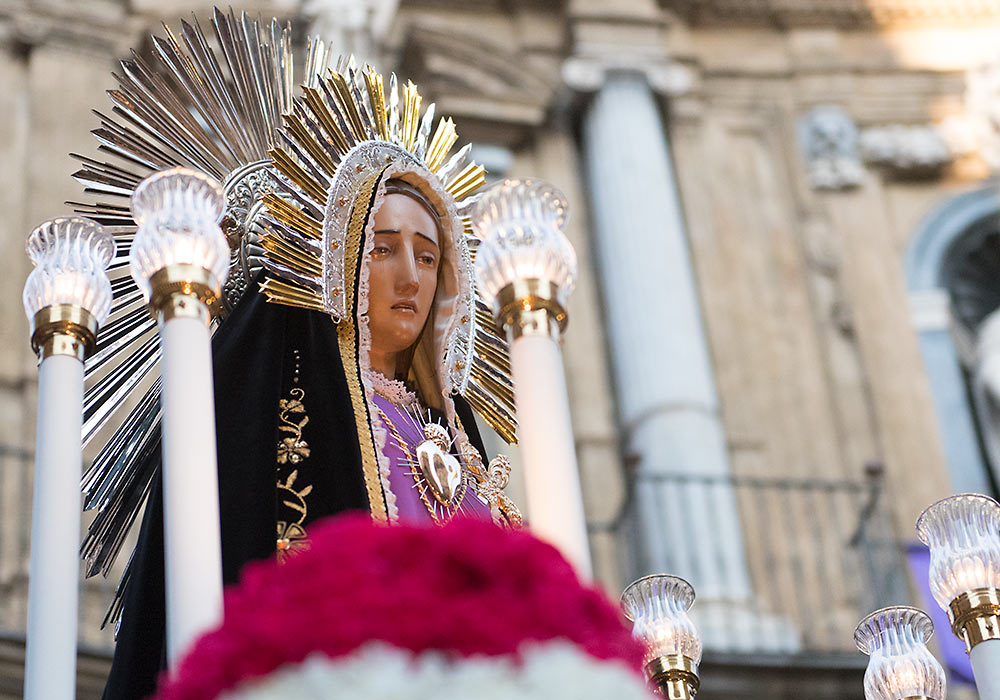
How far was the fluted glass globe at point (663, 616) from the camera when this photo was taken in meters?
3.13

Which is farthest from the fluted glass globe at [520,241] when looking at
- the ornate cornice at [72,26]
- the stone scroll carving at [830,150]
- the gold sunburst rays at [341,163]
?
the stone scroll carving at [830,150]

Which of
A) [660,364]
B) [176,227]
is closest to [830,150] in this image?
[660,364]

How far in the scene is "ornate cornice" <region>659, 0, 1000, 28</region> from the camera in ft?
28.6

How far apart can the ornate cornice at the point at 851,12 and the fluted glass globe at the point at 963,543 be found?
575 cm

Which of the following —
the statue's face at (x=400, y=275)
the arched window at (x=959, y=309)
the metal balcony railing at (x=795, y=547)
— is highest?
the arched window at (x=959, y=309)

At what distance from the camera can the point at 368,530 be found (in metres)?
1.79

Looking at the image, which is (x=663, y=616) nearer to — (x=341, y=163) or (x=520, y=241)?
(x=520, y=241)

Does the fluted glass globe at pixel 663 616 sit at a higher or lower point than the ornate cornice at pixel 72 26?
lower

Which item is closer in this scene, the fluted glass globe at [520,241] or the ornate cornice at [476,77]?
the fluted glass globe at [520,241]

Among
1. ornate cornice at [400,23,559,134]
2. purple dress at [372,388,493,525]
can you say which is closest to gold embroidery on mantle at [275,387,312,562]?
purple dress at [372,388,493,525]

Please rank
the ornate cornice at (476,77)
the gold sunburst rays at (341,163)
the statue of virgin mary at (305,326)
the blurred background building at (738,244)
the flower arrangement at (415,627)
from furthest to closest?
the ornate cornice at (476,77), the blurred background building at (738,244), the gold sunburst rays at (341,163), the statue of virgin mary at (305,326), the flower arrangement at (415,627)

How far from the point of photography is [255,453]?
115 inches

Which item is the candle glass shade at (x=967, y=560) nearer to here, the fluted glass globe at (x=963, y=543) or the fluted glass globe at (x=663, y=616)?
the fluted glass globe at (x=963, y=543)

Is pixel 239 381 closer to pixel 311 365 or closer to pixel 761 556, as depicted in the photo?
pixel 311 365
